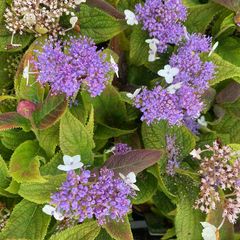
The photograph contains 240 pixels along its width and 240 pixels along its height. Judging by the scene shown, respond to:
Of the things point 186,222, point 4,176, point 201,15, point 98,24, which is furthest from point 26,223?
point 201,15

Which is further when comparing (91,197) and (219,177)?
(219,177)

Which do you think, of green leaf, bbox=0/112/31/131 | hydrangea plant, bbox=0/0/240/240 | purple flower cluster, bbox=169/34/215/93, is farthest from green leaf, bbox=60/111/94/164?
purple flower cluster, bbox=169/34/215/93

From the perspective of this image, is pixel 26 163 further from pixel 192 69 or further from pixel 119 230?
pixel 192 69

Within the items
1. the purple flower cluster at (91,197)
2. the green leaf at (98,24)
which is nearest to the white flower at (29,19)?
the green leaf at (98,24)

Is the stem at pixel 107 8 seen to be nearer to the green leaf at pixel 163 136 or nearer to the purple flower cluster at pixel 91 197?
the green leaf at pixel 163 136

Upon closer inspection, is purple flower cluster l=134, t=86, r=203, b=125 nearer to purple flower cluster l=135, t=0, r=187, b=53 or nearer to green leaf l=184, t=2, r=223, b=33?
purple flower cluster l=135, t=0, r=187, b=53

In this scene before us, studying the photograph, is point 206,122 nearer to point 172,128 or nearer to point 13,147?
point 172,128

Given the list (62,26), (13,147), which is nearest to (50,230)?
(13,147)
